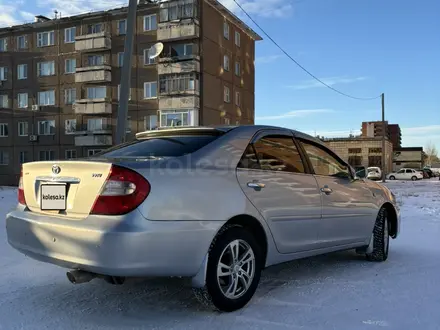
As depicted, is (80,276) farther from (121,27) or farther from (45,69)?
(45,69)

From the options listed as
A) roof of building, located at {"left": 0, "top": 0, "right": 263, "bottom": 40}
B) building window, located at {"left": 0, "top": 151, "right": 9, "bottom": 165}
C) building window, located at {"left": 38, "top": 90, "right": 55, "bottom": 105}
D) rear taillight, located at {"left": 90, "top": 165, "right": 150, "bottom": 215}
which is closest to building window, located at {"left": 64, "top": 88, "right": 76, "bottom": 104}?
building window, located at {"left": 38, "top": 90, "right": 55, "bottom": 105}

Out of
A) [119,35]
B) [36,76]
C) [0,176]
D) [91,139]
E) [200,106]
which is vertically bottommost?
[0,176]

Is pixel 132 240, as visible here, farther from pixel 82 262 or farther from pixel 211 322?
pixel 211 322

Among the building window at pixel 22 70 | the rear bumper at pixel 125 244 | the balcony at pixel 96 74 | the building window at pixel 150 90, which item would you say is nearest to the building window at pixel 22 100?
the building window at pixel 22 70

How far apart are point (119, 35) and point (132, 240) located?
35.0 m

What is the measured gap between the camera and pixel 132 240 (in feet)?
9.85

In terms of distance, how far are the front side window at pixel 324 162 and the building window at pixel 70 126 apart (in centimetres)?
3541

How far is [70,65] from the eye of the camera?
124 ft

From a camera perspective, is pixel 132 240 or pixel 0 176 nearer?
pixel 132 240

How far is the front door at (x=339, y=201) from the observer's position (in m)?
4.53

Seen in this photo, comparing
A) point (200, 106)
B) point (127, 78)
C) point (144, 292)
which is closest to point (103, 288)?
point (144, 292)

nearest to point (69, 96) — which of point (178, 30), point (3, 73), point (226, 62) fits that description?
point (3, 73)

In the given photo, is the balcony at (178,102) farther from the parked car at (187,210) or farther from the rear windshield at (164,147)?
the rear windshield at (164,147)

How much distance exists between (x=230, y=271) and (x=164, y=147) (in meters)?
1.18
